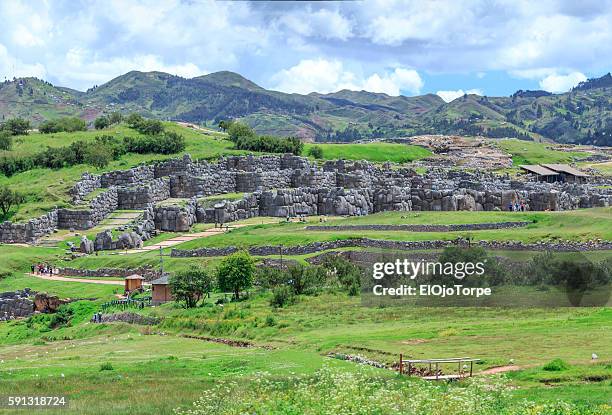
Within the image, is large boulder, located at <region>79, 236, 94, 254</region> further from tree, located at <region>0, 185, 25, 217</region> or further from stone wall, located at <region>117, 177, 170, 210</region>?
stone wall, located at <region>117, 177, 170, 210</region>

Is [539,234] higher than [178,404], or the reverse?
[539,234]

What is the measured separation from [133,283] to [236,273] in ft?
28.5

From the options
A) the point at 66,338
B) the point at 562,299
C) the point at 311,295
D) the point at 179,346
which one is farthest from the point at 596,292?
the point at 66,338

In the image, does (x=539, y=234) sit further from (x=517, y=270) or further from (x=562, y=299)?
(x=562, y=299)

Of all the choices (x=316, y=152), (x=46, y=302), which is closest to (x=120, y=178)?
(x=46, y=302)

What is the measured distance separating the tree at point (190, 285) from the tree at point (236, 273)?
962 mm

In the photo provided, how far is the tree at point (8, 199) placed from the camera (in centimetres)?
7875

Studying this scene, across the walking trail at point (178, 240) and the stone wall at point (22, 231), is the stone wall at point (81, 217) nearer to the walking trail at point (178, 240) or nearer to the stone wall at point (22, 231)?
the stone wall at point (22, 231)

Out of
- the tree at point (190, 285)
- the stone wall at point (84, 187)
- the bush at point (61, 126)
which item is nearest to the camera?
the tree at point (190, 285)

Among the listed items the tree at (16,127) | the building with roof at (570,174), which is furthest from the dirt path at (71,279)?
the building with roof at (570,174)

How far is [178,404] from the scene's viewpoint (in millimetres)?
25266

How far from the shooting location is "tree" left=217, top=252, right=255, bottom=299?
52.1 metres

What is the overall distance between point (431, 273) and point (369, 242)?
1530cm

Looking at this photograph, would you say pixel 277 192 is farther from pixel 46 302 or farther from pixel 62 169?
pixel 46 302
